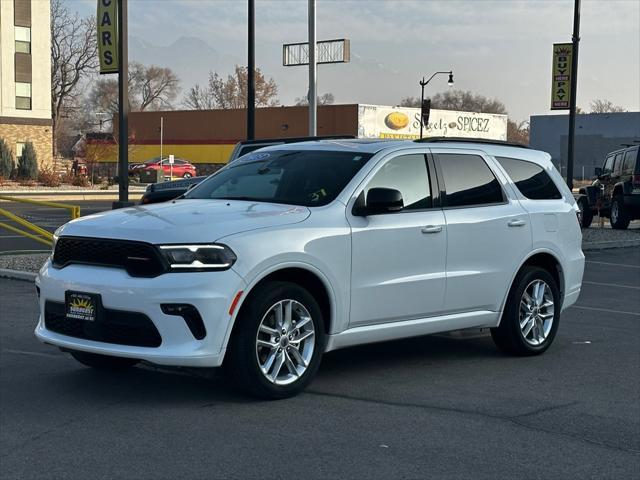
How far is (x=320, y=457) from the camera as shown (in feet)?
17.5

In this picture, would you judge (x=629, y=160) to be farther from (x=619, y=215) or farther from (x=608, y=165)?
(x=608, y=165)

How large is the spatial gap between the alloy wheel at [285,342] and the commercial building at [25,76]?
50.7m

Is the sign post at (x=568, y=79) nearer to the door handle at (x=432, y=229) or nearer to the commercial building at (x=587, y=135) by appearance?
the door handle at (x=432, y=229)

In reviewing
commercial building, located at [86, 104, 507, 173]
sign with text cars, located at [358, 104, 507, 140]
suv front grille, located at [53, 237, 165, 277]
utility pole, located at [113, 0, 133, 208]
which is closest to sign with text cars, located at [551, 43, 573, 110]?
utility pole, located at [113, 0, 133, 208]

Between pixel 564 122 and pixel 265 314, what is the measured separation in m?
83.6

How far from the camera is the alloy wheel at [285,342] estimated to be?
21.2 ft

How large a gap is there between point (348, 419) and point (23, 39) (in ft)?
178

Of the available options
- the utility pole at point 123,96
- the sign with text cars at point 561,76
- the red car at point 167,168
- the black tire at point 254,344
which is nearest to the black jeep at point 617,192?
the sign with text cars at point 561,76

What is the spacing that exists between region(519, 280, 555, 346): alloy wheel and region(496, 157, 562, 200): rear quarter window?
83 centimetres

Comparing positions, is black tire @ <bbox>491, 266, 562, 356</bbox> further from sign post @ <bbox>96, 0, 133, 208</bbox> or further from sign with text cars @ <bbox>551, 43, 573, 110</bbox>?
sign with text cars @ <bbox>551, 43, 573, 110</bbox>

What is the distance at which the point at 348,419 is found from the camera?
6.16 metres

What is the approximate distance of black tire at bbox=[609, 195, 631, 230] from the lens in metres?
26.0

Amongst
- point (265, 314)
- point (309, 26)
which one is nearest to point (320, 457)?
point (265, 314)

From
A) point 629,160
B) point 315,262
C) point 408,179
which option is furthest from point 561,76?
point 315,262
